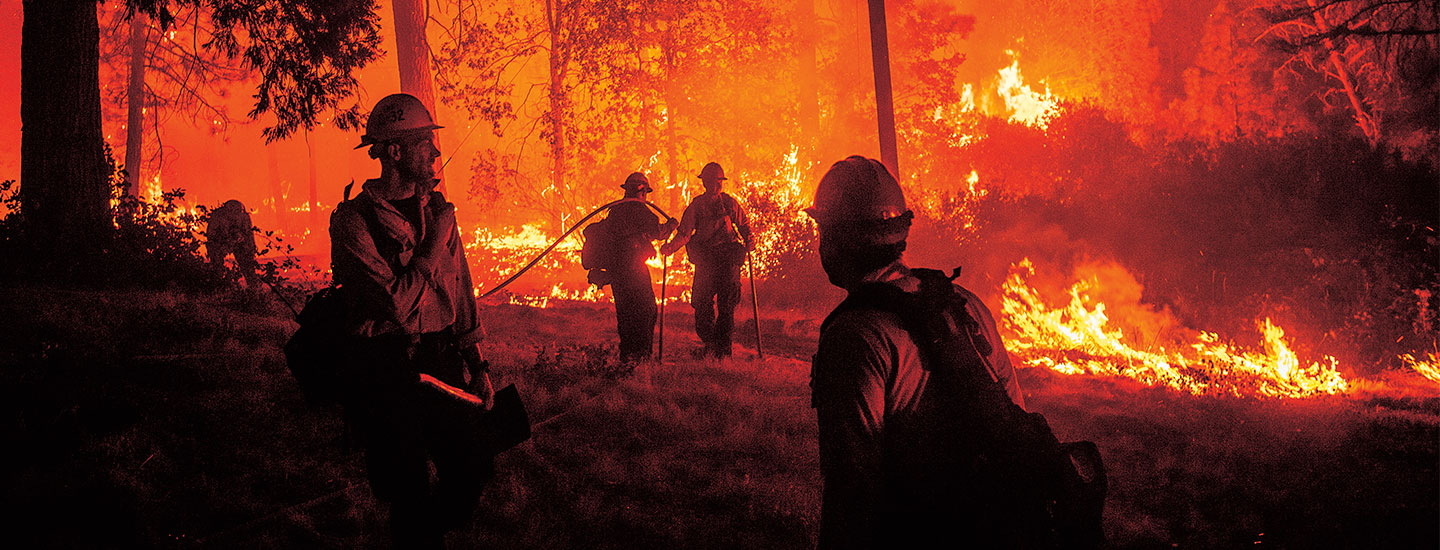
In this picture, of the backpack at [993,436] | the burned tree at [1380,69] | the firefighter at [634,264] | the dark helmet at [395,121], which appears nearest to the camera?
the backpack at [993,436]

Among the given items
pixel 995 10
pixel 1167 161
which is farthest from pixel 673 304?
pixel 995 10

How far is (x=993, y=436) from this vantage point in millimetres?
1897

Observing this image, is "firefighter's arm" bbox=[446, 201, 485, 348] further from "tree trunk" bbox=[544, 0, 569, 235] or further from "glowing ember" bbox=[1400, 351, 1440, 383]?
"tree trunk" bbox=[544, 0, 569, 235]

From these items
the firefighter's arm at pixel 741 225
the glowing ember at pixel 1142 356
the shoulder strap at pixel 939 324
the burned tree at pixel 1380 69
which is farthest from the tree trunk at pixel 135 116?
the burned tree at pixel 1380 69

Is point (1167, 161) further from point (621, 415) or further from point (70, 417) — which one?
point (70, 417)

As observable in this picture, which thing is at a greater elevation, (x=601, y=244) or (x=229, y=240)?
(x=229, y=240)

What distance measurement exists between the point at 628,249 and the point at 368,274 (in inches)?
204

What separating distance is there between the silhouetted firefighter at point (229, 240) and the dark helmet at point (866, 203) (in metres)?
11.4

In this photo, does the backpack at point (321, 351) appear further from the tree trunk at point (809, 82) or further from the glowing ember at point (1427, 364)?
the tree trunk at point (809, 82)

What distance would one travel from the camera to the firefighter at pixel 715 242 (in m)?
8.89

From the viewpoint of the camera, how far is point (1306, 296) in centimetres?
1177

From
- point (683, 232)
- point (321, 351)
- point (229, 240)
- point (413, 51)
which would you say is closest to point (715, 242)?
point (683, 232)

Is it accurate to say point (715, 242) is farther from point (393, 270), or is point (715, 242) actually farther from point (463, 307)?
point (393, 270)

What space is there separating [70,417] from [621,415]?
3979mm
